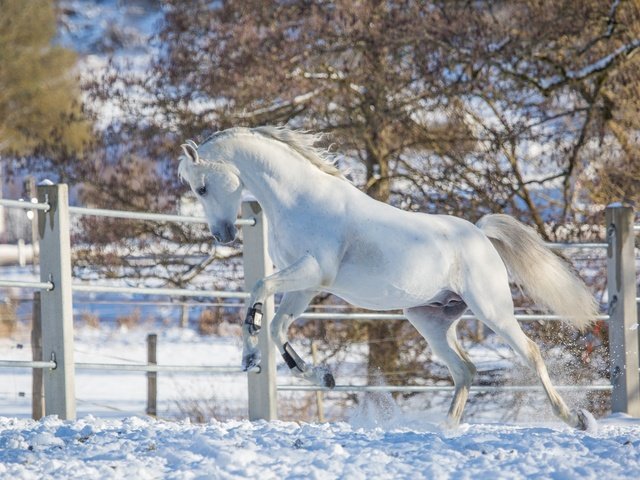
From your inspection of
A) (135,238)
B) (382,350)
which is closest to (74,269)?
(135,238)

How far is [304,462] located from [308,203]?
145cm

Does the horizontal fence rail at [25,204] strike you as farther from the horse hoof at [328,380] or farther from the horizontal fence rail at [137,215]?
the horse hoof at [328,380]

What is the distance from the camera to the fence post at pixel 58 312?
5383mm

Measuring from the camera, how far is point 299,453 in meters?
4.14

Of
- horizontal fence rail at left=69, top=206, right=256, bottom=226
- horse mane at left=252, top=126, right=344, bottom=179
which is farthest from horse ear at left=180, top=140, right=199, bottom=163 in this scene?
horizontal fence rail at left=69, top=206, right=256, bottom=226

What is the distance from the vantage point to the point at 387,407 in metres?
6.20

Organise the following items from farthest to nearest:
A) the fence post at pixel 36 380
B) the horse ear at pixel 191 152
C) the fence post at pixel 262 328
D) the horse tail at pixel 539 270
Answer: the fence post at pixel 36 380 → the fence post at pixel 262 328 → the horse tail at pixel 539 270 → the horse ear at pixel 191 152

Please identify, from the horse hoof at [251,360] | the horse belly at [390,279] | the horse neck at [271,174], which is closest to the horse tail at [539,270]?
the horse belly at [390,279]

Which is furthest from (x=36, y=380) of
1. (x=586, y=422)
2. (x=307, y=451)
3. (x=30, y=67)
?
(x=30, y=67)

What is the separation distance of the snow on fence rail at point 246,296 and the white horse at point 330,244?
71 cm

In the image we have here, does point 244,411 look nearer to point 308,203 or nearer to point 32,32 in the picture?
point 308,203

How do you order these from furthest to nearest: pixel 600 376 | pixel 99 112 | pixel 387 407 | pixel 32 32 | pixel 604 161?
pixel 32 32 < pixel 99 112 < pixel 604 161 < pixel 600 376 < pixel 387 407

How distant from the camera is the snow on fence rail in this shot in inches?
212

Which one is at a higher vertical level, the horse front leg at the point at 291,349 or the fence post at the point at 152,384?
the horse front leg at the point at 291,349
